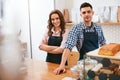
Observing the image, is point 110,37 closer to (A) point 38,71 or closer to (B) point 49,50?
(B) point 49,50

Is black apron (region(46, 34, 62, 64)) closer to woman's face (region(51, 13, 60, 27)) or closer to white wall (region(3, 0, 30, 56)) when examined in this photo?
woman's face (region(51, 13, 60, 27))

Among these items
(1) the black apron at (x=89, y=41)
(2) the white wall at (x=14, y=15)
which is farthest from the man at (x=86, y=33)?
(2) the white wall at (x=14, y=15)

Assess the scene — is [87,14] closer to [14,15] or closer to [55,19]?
[55,19]

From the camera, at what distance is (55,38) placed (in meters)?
2.37

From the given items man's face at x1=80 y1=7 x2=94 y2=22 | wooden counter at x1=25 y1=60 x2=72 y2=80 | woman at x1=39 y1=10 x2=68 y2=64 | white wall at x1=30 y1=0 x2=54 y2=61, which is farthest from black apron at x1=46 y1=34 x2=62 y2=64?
white wall at x1=30 y1=0 x2=54 y2=61

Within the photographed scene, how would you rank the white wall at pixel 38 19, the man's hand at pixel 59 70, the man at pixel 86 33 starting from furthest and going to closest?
the white wall at pixel 38 19 → the man at pixel 86 33 → the man's hand at pixel 59 70

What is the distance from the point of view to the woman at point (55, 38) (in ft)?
7.55

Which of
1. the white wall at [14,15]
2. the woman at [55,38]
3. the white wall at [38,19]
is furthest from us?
the white wall at [38,19]

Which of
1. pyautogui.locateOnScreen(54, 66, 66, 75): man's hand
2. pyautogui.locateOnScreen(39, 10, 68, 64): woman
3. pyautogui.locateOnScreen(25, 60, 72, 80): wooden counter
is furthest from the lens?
pyautogui.locateOnScreen(39, 10, 68, 64): woman

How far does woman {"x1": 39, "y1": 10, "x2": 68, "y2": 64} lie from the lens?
7.55 ft

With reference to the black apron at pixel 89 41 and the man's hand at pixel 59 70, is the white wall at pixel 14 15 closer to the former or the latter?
the man's hand at pixel 59 70

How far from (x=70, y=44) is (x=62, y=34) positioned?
1.93 ft

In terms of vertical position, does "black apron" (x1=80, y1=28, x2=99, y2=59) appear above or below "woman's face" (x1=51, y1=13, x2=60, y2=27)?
below

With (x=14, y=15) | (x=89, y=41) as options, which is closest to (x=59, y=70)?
(x=89, y=41)
